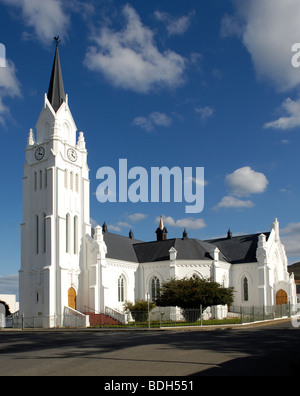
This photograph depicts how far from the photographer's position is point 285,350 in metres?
16.1

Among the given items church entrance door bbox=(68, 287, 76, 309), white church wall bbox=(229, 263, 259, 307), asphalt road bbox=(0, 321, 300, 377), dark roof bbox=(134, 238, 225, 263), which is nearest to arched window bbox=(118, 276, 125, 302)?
dark roof bbox=(134, 238, 225, 263)

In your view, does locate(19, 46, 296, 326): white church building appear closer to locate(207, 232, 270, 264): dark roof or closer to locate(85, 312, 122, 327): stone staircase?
locate(207, 232, 270, 264): dark roof

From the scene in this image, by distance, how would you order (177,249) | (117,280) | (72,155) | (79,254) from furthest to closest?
(177,249)
(117,280)
(72,155)
(79,254)

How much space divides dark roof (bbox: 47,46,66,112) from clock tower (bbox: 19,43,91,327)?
0.12 metres

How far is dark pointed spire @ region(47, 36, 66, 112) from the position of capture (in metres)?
47.6

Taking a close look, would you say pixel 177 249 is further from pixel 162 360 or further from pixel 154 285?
pixel 162 360

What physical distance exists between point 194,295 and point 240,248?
18.5 metres

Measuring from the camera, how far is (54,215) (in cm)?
4209

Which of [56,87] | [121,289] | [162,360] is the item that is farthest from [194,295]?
[56,87]

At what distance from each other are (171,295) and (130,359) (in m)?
25.3

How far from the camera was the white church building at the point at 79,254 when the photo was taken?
137 ft

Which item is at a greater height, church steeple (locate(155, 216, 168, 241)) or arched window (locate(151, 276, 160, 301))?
church steeple (locate(155, 216, 168, 241))

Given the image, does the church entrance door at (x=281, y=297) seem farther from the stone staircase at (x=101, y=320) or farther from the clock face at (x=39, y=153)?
the clock face at (x=39, y=153)
